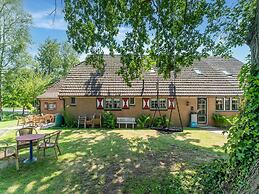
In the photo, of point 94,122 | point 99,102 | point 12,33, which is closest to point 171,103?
point 99,102

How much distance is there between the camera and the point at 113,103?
18.0 m

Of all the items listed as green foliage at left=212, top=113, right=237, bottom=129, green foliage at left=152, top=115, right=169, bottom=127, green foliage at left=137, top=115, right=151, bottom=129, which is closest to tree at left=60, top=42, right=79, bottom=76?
green foliage at left=137, top=115, right=151, bottom=129

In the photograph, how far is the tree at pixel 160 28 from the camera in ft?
26.5

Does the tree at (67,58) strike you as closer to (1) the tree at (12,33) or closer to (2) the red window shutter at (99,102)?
(1) the tree at (12,33)

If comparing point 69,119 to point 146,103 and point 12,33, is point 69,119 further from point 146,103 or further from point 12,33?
point 12,33

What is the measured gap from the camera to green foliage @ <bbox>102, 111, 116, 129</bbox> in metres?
16.9

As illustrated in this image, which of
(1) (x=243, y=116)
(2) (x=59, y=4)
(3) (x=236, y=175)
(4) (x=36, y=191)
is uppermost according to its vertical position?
(2) (x=59, y=4)

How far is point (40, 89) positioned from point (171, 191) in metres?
26.8

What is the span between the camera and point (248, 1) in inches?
335

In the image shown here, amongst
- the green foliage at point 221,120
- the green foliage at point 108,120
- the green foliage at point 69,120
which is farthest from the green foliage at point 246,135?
the green foliage at point 69,120

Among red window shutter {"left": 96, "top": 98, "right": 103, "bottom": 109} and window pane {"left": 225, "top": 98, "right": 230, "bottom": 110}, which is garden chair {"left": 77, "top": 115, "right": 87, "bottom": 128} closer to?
red window shutter {"left": 96, "top": 98, "right": 103, "bottom": 109}

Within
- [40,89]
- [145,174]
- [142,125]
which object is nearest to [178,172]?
[145,174]

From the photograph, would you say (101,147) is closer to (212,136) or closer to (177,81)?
(212,136)

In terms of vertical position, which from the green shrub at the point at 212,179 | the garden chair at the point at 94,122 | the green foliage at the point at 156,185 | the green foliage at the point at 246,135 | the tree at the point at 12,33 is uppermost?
the tree at the point at 12,33
